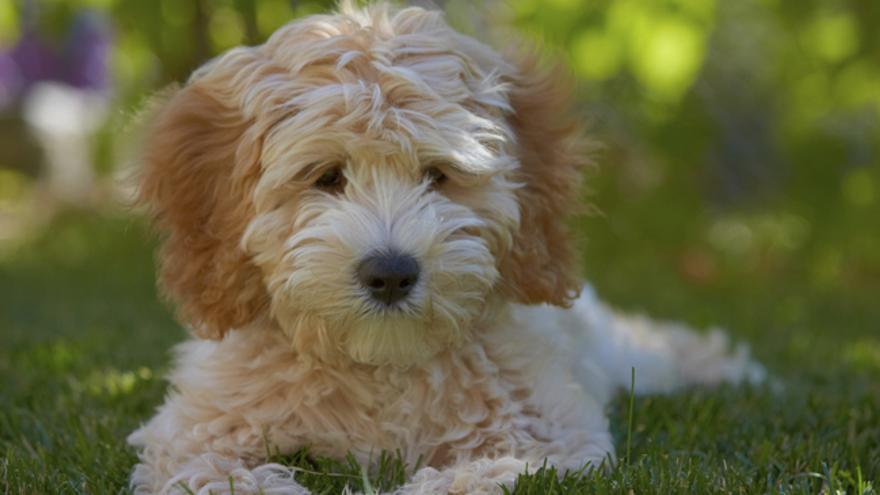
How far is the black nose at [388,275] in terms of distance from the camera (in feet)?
9.90

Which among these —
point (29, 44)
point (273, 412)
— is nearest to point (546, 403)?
point (273, 412)

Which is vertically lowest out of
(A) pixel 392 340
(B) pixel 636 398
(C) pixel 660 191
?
(B) pixel 636 398

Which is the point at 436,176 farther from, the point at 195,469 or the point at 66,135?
the point at 66,135

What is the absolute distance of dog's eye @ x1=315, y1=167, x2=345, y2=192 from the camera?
323 cm

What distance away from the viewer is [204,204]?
11.2 feet

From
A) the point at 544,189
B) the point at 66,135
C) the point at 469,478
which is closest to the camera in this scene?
the point at 469,478

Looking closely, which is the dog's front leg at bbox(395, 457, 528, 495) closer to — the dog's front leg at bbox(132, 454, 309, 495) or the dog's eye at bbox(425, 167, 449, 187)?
the dog's front leg at bbox(132, 454, 309, 495)

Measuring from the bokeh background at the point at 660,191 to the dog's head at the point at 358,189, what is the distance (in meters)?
0.87

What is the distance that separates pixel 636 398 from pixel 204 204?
188 centimetres

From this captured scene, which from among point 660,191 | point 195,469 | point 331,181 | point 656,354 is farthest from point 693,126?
point 195,469

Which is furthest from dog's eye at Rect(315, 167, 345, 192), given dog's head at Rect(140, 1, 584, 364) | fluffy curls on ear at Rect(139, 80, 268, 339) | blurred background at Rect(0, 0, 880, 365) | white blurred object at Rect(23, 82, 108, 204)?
white blurred object at Rect(23, 82, 108, 204)

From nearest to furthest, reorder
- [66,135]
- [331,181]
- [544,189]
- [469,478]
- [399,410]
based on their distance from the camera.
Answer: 1. [469,478]
2. [331,181]
3. [399,410]
4. [544,189]
5. [66,135]

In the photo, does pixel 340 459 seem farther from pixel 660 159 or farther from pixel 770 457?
pixel 660 159

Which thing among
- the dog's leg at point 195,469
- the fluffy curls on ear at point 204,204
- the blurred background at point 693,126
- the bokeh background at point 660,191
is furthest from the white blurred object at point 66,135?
the dog's leg at point 195,469
